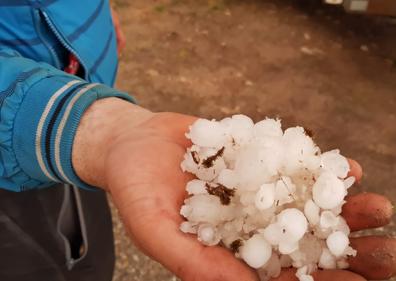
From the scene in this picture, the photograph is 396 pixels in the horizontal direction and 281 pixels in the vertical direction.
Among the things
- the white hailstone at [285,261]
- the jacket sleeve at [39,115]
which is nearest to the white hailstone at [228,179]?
the white hailstone at [285,261]

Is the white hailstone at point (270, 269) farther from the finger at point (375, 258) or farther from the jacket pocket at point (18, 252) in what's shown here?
the jacket pocket at point (18, 252)

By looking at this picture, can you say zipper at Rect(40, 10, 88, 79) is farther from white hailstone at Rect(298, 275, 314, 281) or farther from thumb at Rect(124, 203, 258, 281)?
white hailstone at Rect(298, 275, 314, 281)

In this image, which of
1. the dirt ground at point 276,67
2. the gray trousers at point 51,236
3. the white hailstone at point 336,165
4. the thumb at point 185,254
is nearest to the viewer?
the thumb at point 185,254

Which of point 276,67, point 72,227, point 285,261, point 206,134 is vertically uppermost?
point 206,134

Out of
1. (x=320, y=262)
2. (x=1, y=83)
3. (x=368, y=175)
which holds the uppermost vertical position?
(x=1, y=83)

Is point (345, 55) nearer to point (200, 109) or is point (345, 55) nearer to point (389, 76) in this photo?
point (389, 76)

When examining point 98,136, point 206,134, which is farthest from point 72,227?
point 206,134

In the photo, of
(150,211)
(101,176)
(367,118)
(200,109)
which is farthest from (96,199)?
(367,118)

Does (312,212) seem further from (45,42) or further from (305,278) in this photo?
(45,42)
